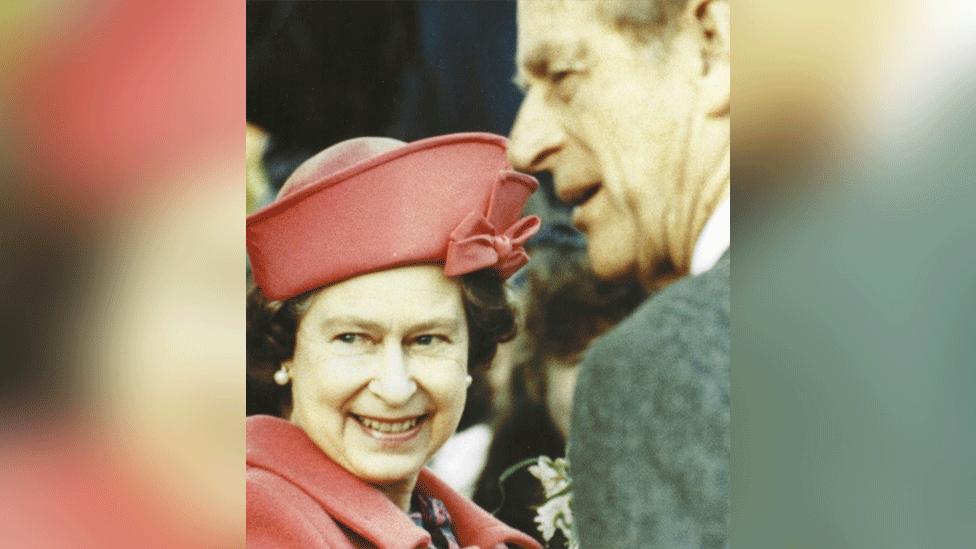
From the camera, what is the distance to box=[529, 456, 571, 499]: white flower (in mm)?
2561

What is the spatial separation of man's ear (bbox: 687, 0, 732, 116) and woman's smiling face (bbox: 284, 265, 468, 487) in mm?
747

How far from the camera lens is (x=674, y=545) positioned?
260 centimetres

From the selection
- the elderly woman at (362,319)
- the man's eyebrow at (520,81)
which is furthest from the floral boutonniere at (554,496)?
the man's eyebrow at (520,81)

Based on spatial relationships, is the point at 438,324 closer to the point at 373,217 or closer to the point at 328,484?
the point at 373,217

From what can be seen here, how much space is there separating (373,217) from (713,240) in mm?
804

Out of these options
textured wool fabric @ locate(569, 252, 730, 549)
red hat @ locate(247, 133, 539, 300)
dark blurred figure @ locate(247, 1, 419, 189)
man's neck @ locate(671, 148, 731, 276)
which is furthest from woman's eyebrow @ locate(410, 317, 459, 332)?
man's neck @ locate(671, 148, 731, 276)

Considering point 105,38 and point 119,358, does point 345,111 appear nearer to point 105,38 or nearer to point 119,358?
point 105,38

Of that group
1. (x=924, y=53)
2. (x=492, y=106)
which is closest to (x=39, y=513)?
(x=492, y=106)

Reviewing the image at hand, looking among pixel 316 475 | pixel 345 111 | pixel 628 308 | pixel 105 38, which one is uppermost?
pixel 105 38

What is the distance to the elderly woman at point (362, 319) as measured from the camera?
2455 mm

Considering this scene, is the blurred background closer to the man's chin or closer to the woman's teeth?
the man's chin

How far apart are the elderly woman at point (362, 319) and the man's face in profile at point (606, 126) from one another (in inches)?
6.3

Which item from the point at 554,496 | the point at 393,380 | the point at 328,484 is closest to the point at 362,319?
the point at 393,380

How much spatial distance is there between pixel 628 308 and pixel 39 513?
1.42m
